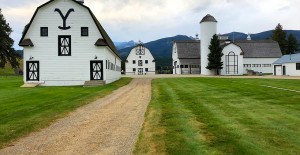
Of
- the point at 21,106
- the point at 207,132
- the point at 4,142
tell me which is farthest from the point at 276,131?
the point at 21,106

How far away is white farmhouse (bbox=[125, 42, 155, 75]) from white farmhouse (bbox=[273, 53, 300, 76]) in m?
41.8

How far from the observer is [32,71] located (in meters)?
37.6

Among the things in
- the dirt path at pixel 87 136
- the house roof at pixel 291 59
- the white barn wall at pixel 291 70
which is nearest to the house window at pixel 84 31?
the dirt path at pixel 87 136

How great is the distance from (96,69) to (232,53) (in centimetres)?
4366

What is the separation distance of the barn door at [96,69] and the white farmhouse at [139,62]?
64.5m

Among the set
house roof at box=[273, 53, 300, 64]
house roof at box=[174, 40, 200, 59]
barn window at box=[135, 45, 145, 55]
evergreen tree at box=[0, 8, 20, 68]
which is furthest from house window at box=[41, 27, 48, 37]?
barn window at box=[135, 45, 145, 55]

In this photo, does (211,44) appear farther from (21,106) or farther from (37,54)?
(21,106)

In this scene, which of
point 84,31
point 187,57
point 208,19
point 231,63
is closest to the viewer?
point 84,31

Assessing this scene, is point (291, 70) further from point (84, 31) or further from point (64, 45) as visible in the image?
point (64, 45)

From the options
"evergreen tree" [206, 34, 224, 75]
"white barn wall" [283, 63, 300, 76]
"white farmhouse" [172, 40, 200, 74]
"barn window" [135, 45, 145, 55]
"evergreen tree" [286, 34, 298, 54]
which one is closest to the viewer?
"white barn wall" [283, 63, 300, 76]

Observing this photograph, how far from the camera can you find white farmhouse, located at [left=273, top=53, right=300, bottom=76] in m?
60.6

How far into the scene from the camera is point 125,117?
552 inches

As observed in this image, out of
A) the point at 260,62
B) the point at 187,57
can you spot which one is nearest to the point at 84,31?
the point at 187,57

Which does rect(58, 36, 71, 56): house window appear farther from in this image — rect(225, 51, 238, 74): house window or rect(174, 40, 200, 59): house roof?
rect(174, 40, 200, 59): house roof
